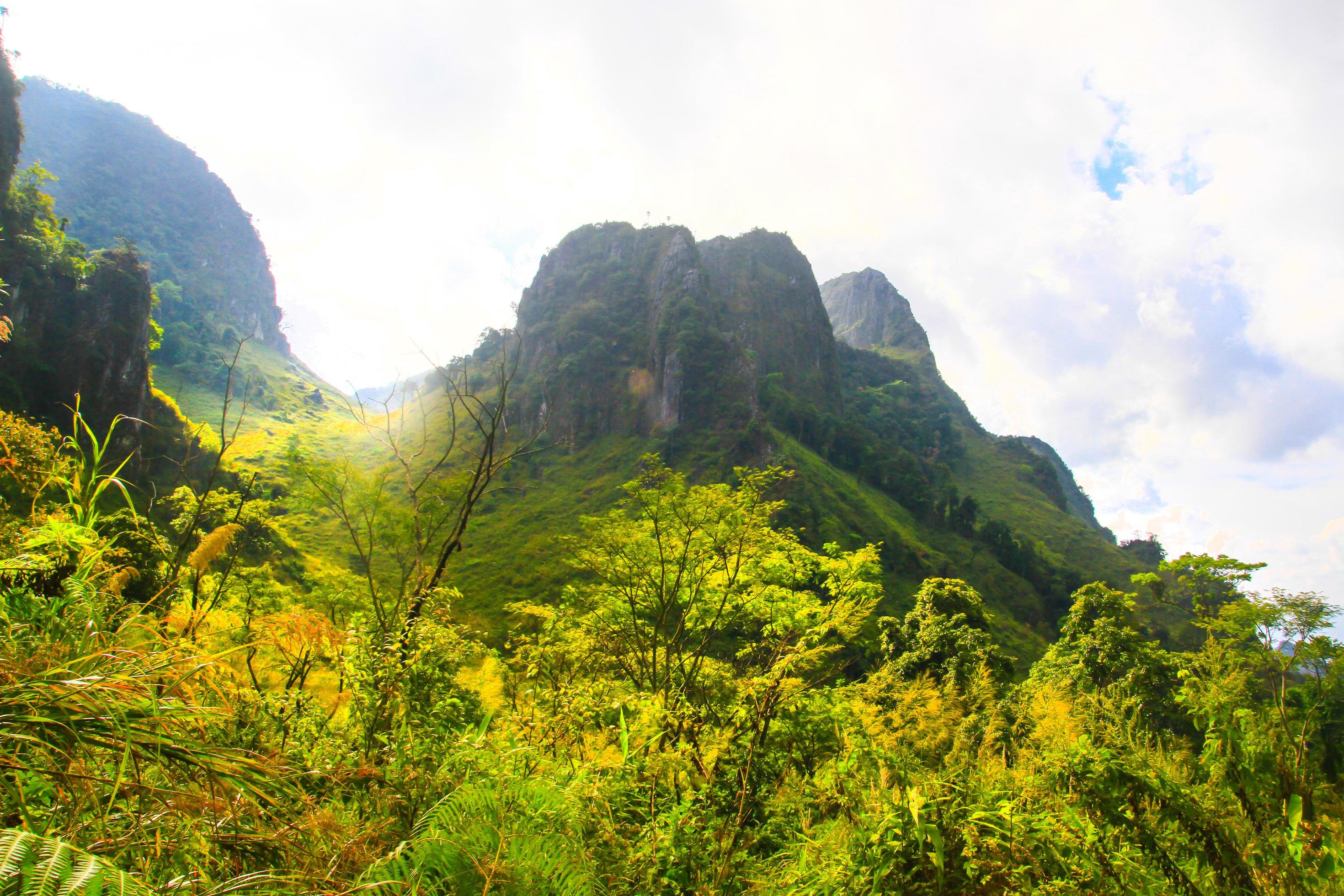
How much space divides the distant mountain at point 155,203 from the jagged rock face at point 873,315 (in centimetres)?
14161

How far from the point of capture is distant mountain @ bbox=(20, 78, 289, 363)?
11819cm

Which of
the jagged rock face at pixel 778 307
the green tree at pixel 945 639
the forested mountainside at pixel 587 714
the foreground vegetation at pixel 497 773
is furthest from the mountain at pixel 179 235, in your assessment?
the foreground vegetation at pixel 497 773

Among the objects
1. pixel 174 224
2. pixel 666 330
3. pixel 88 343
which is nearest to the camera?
pixel 88 343

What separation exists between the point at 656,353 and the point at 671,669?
73082mm

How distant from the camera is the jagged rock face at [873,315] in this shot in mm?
151375

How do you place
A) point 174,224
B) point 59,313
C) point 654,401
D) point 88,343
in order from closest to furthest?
point 88,343
point 59,313
point 654,401
point 174,224

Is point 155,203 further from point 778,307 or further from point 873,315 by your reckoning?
point 873,315

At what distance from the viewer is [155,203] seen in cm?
13512

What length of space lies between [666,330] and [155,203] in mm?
139926

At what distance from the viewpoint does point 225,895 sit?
4.62ft

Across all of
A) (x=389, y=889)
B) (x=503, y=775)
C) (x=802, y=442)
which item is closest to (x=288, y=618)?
(x=503, y=775)

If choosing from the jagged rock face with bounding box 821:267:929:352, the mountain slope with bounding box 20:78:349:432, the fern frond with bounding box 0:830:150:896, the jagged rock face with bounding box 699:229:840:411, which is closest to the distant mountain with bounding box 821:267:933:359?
the jagged rock face with bounding box 821:267:929:352

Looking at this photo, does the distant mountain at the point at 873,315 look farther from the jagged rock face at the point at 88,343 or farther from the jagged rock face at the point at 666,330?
the jagged rock face at the point at 88,343

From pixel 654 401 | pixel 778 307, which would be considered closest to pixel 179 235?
pixel 654 401
